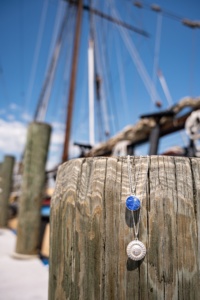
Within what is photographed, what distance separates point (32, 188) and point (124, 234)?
3.67m

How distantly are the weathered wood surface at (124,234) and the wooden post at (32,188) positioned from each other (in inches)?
130

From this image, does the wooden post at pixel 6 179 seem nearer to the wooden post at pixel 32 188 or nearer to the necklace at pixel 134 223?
the wooden post at pixel 32 188

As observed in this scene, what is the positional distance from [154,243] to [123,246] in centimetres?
13

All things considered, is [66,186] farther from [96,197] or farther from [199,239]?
[199,239]

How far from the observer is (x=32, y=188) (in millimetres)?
4465

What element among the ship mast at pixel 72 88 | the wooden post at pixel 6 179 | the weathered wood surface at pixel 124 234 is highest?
the ship mast at pixel 72 88

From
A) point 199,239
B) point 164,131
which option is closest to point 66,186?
point 199,239

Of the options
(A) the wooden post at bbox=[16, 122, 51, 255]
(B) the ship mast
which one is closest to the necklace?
(A) the wooden post at bbox=[16, 122, 51, 255]

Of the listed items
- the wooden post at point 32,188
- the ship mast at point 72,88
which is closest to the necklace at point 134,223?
the wooden post at point 32,188

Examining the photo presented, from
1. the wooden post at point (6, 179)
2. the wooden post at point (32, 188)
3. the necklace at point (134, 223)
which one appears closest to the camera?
the necklace at point (134, 223)

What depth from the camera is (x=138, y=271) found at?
1.02 meters

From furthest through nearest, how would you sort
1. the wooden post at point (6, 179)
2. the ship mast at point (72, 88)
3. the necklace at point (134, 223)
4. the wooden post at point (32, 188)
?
the ship mast at point (72, 88), the wooden post at point (6, 179), the wooden post at point (32, 188), the necklace at point (134, 223)

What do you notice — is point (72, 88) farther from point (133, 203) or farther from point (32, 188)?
point (133, 203)

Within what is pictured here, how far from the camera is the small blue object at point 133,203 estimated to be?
1052 mm
